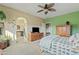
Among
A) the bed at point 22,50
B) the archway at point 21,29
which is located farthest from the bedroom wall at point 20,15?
the bed at point 22,50

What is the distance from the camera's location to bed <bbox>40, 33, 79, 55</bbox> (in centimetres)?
233

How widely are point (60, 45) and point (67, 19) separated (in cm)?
49

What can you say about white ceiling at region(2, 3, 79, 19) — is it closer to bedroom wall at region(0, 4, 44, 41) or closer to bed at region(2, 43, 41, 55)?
bedroom wall at region(0, 4, 44, 41)

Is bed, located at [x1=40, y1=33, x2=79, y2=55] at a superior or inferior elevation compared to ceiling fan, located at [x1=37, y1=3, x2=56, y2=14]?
inferior

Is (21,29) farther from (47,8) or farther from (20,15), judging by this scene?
(47,8)

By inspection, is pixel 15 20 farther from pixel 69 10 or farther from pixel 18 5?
pixel 69 10

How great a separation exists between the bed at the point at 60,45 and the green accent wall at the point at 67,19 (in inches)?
5.0

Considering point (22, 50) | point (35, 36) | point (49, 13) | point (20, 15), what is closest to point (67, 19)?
point (49, 13)

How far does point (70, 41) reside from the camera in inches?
92.0

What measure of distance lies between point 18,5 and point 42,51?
0.93 m

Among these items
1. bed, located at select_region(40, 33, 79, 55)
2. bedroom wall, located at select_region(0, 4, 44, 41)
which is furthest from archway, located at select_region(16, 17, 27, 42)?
bed, located at select_region(40, 33, 79, 55)

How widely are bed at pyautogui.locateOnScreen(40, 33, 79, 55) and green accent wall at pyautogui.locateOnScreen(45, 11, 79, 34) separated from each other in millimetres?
128

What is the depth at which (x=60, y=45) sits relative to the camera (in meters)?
2.37
